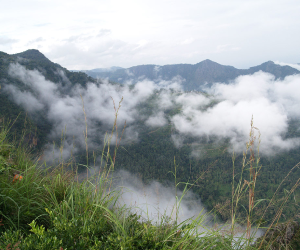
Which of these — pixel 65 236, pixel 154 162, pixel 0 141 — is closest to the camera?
pixel 65 236

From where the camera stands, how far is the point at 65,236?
5.63ft

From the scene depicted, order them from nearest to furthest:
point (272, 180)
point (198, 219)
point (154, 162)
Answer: point (198, 219)
point (272, 180)
point (154, 162)

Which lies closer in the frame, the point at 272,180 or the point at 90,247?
the point at 90,247

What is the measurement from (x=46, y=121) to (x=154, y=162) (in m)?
137

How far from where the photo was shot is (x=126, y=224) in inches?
85.7

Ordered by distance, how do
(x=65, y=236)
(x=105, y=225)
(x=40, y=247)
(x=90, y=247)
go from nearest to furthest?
(x=40, y=247) < (x=90, y=247) < (x=65, y=236) < (x=105, y=225)

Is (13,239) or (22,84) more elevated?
(22,84)

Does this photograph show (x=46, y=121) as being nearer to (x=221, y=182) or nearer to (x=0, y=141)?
(x=221, y=182)

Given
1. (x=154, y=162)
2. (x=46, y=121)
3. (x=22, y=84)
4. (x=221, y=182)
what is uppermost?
(x=22, y=84)

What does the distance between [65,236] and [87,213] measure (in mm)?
470

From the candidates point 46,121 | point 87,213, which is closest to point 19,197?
point 87,213

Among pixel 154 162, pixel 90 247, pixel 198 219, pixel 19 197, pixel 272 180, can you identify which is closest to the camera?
pixel 90 247

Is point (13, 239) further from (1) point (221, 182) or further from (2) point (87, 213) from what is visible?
(1) point (221, 182)

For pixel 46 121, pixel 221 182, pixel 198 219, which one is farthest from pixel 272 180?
pixel 46 121
